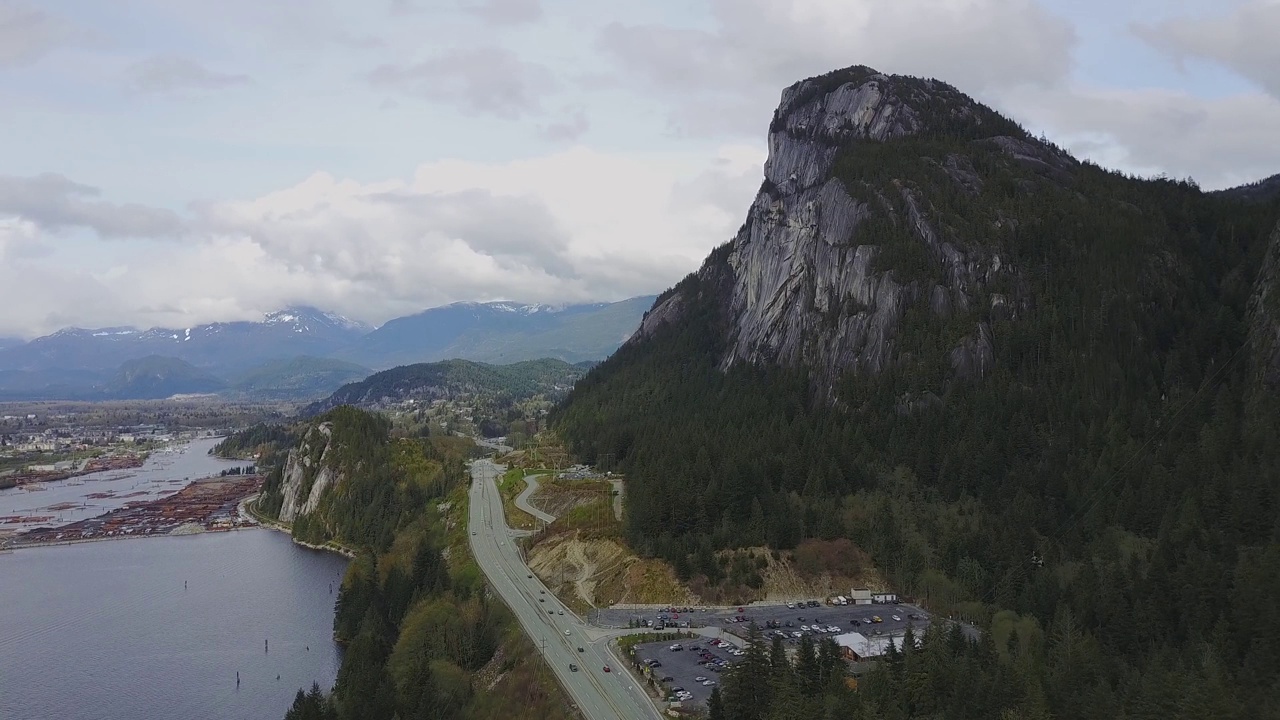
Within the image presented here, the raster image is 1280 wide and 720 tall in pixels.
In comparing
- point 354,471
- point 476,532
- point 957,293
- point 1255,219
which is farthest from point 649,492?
point 1255,219

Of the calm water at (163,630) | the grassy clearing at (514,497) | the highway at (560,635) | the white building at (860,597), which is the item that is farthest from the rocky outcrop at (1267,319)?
the calm water at (163,630)

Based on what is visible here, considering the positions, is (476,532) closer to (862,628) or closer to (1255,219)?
(862,628)

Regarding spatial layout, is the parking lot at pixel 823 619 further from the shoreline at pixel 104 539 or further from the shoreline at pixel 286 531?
the shoreline at pixel 104 539

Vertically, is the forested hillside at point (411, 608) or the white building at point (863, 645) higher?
the white building at point (863, 645)

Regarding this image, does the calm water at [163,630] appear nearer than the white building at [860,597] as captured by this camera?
Yes

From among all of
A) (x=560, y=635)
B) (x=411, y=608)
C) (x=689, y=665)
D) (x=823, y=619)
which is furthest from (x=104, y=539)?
(x=823, y=619)
